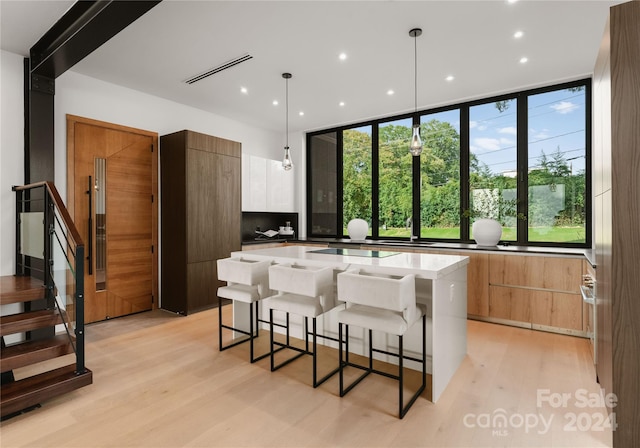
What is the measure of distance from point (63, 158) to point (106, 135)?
0.58 meters

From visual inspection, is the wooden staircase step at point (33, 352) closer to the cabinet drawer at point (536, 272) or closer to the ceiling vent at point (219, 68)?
the ceiling vent at point (219, 68)

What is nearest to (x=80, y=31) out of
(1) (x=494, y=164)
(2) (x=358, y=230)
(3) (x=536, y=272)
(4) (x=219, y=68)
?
(4) (x=219, y=68)

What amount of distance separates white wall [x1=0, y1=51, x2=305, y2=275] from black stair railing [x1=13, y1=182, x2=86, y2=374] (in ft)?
0.39

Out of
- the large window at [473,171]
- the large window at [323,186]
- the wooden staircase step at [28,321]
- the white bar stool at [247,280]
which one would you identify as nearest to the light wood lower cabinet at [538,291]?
the large window at [473,171]

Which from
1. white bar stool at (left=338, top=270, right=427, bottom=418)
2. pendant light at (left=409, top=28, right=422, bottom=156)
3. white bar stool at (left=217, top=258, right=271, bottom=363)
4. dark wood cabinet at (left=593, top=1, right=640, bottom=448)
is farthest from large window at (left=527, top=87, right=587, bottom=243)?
white bar stool at (left=217, top=258, right=271, bottom=363)

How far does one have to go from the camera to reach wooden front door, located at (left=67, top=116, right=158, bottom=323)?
13.4ft

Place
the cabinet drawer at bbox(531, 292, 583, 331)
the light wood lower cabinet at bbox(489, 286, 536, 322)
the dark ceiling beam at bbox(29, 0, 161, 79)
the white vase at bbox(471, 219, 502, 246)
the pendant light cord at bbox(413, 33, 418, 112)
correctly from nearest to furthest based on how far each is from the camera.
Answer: the dark ceiling beam at bbox(29, 0, 161, 79), the pendant light cord at bbox(413, 33, 418, 112), the cabinet drawer at bbox(531, 292, 583, 331), the light wood lower cabinet at bbox(489, 286, 536, 322), the white vase at bbox(471, 219, 502, 246)

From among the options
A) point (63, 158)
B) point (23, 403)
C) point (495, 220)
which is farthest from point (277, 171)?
point (23, 403)

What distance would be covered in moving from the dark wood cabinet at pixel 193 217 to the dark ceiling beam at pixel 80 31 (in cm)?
159

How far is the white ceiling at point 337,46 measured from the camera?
2.80m

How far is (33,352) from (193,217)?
2.37 metres

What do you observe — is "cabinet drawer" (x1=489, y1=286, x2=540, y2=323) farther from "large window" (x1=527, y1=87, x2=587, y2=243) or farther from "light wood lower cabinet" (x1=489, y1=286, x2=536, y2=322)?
"large window" (x1=527, y1=87, x2=587, y2=243)

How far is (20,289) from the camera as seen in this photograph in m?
2.83

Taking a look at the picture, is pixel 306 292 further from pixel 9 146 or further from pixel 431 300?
pixel 9 146
